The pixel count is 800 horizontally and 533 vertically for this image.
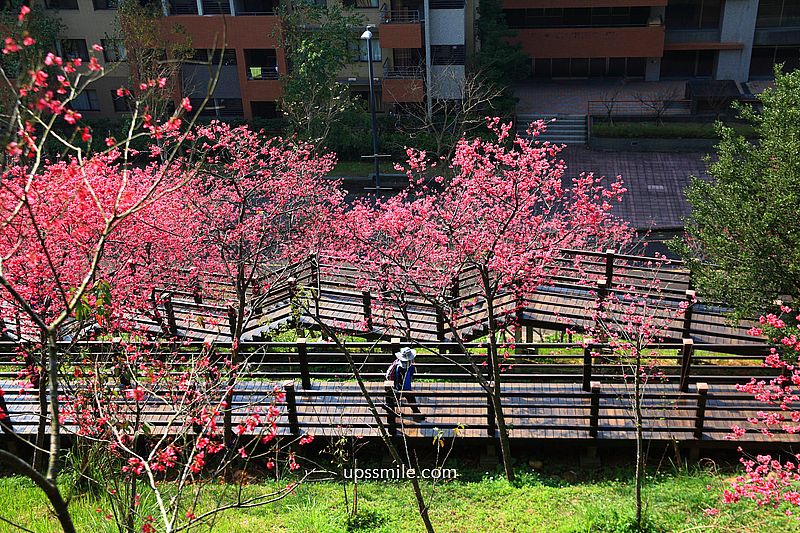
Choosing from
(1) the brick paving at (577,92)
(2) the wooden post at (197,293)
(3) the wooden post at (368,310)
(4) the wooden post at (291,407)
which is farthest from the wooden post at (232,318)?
(1) the brick paving at (577,92)

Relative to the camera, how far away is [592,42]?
126ft

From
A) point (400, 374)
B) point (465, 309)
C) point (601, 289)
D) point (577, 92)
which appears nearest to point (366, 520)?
point (400, 374)

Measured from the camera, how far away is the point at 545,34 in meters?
38.6

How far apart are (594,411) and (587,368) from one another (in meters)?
0.95

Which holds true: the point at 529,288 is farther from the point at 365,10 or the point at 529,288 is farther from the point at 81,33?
the point at 81,33

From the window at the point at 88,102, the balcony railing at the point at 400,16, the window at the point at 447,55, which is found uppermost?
the balcony railing at the point at 400,16

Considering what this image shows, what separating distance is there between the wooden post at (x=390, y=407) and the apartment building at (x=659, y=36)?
2771cm

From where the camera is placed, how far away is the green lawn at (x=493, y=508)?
11.8 meters

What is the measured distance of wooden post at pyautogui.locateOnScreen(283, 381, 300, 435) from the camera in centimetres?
1380

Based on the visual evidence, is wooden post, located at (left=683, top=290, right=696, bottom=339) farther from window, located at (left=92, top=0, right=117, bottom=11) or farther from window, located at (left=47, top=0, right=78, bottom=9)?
window, located at (left=47, top=0, right=78, bottom=9)

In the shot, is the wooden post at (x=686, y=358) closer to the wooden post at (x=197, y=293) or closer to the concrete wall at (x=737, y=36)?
the wooden post at (x=197, y=293)

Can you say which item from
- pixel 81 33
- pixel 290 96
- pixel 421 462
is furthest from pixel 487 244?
pixel 81 33

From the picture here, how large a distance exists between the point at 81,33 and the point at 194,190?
2004 centimetres
